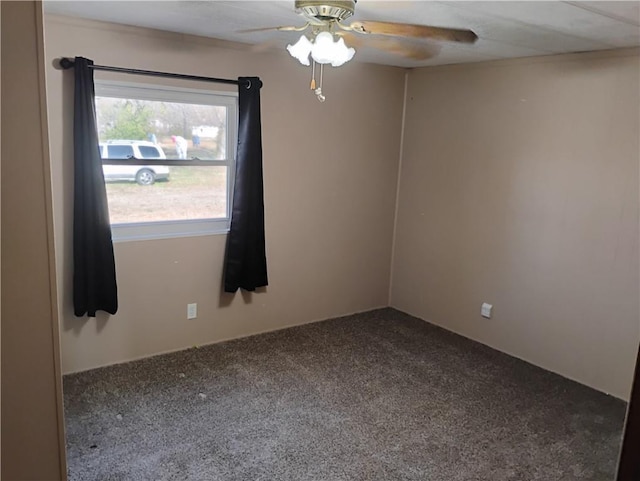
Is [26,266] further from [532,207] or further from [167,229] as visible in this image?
[532,207]

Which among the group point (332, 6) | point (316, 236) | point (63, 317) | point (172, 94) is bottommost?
point (63, 317)

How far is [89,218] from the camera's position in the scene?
3.08 meters

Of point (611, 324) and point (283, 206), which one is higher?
point (283, 206)

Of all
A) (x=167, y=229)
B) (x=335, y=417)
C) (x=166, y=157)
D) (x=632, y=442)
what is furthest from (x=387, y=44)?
(x=632, y=442)

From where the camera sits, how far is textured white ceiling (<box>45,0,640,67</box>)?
2.22m

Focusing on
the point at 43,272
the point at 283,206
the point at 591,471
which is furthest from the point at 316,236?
the point at 43,272

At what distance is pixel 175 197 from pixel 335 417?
183 centimetres

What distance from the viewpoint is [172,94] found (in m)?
3.38

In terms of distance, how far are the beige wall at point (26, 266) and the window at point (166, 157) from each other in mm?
2362

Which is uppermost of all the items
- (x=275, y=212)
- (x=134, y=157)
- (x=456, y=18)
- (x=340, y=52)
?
(x=456, y=18)

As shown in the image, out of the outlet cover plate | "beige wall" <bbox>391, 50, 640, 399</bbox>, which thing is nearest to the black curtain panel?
"beige wall" <bbox>391, 50, 640, 399</bbox>

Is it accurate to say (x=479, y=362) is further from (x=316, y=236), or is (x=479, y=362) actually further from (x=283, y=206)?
(x=283, y=206)

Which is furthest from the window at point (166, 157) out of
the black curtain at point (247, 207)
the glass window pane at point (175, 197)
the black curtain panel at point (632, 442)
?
the black curtain panel at point (632, 442)

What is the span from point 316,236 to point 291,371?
1231 mm
